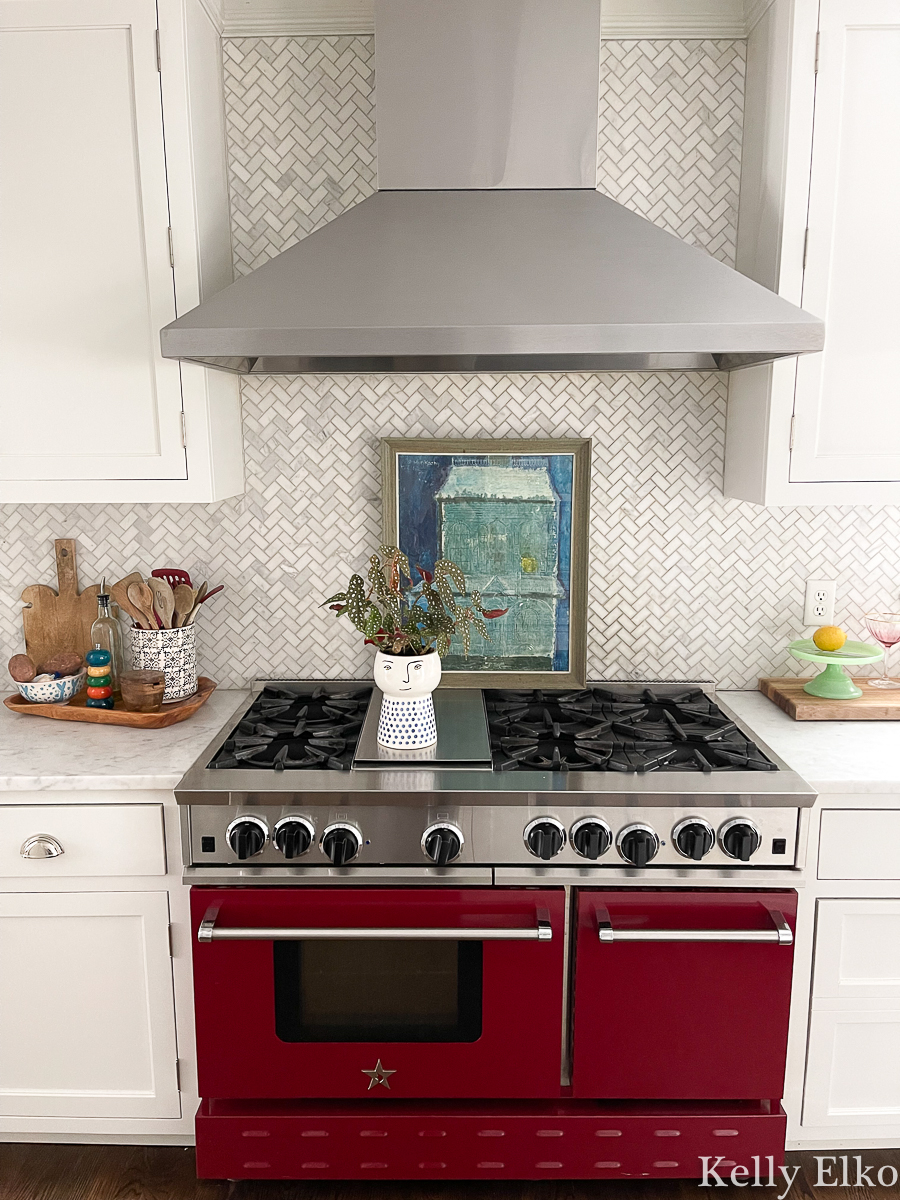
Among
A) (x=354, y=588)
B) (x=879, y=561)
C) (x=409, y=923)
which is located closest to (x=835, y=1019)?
(x=409, y=923)

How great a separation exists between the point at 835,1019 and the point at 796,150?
186 cm

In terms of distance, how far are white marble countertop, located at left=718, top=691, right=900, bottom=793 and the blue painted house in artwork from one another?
55cm

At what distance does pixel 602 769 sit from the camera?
6.43 feet

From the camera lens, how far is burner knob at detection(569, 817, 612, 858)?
6.10 ft

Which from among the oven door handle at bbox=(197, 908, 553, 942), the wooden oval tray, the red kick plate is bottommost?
the red kick plate

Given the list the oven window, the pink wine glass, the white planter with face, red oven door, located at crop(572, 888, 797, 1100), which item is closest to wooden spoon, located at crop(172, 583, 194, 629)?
the white planter with face

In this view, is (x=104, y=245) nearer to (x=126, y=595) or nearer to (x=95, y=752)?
(x=126, y=595)

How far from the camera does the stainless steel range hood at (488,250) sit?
1720 mm

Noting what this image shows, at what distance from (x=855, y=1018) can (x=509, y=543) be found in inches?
52.7

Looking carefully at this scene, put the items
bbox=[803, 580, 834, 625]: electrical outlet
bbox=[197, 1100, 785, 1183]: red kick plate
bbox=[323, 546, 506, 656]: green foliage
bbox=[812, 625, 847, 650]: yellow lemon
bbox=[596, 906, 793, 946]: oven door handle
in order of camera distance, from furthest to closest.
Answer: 1. bbox=[803, 580, 834, 625]: electrical outlet
2. bbox=[812, 625, 847, 650]: yellow lemon
3. bbox=[323, 546, 506, 656]: green foliage
4. bbox=[197, 1100, 785, 1183]: red kick plate
5. bbox=[596, 906, 793, 946]: oven door handle

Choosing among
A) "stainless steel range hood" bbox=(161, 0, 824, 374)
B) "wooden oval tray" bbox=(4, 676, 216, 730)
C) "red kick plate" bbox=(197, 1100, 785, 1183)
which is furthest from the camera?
"wooden oval tray" bbox=(4, 676, 216, 730)

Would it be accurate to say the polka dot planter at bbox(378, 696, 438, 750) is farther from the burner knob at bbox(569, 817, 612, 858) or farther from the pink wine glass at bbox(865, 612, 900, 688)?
the pink wine glass at bbox(865, 612, 900, 688)

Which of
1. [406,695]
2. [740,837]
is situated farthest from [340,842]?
[740,837]

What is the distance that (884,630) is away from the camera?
2.37 metres
